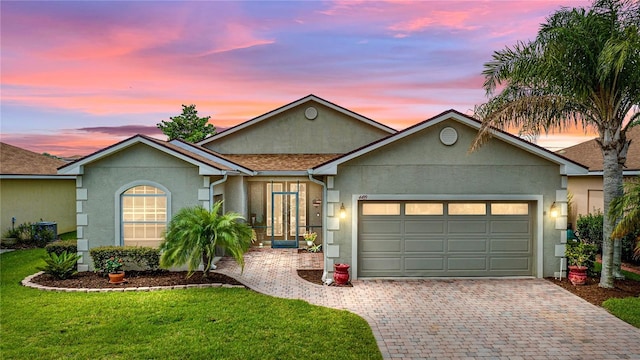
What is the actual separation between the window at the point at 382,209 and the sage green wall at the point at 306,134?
738 cm

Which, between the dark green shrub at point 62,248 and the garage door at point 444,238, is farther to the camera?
the dark green shrub at point 62,248

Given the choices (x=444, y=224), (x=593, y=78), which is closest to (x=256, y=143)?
(x=444, y=224)

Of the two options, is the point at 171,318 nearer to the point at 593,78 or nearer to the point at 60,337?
the point at 60,337

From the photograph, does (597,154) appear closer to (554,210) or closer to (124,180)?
(554,210)

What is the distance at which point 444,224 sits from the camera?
37.4 ft

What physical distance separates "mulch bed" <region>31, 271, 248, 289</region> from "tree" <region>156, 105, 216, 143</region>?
97.4 ft

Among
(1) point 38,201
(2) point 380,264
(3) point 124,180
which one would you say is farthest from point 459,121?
(1) point 38,201

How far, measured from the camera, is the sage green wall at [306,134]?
727 inches

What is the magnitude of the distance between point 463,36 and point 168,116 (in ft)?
103

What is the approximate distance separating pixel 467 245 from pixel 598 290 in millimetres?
3293

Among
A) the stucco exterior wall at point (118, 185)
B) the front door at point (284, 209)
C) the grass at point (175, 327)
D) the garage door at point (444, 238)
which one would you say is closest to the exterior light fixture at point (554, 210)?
the garage door at point (444, 238)

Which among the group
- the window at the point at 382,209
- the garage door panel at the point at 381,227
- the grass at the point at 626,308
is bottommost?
the grass at the point at 626,308

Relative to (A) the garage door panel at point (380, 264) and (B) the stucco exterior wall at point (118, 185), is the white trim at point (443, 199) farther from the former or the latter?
(B) the stucco exterior wall at point (118, 185)

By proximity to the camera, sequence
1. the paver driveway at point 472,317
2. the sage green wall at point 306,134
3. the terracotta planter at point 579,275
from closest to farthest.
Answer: the paver driveway at point 472,317
the terracotta planter at point 579,275
the sage green wall at point 306,134
